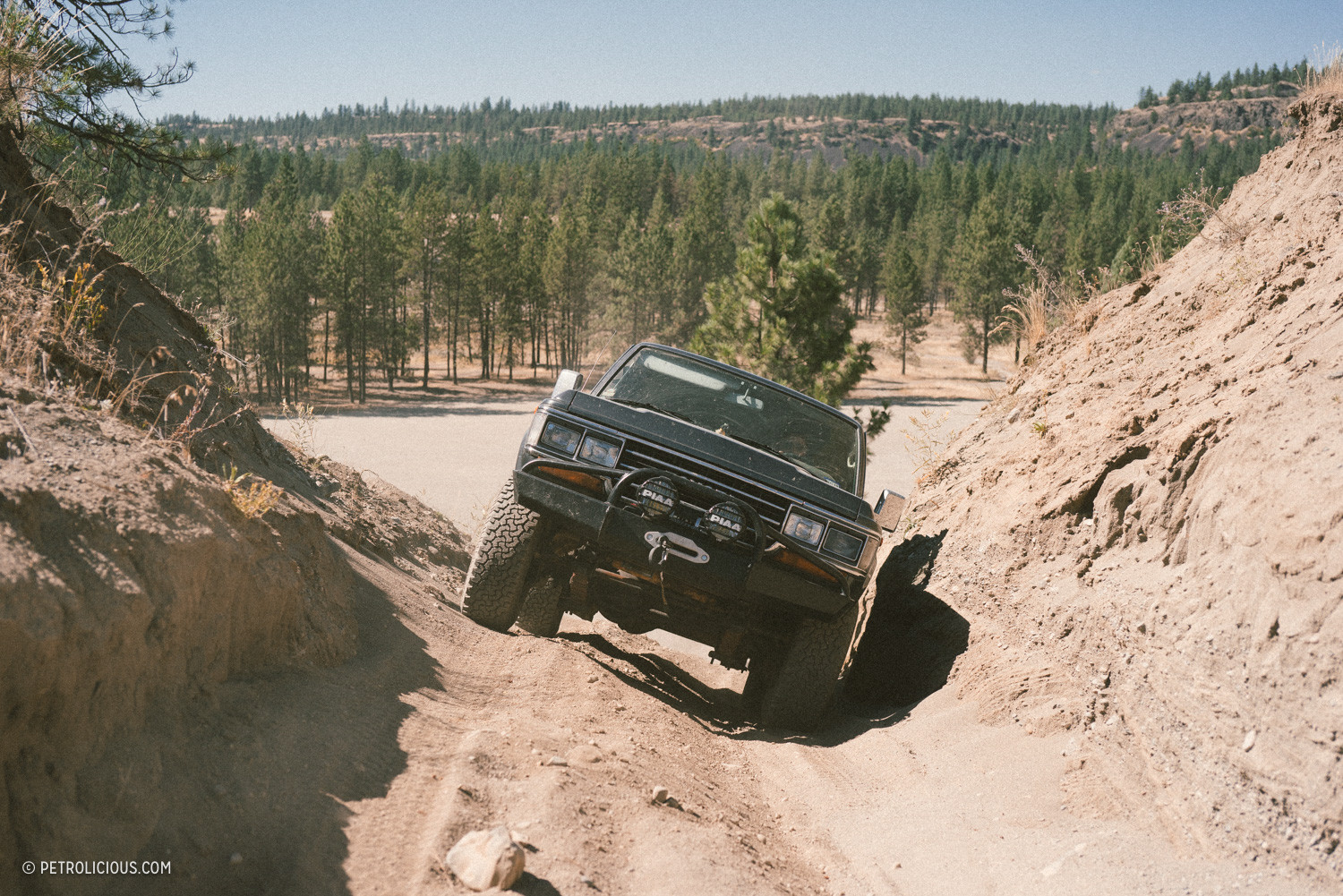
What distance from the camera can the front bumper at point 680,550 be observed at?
4918 mm

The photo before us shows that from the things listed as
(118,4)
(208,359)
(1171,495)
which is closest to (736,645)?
(1171,495)

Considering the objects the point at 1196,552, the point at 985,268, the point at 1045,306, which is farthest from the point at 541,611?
the point at 985,268

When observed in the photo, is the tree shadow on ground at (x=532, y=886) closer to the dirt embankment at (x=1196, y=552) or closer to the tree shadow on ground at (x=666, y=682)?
the dirt embankment at (x=1196, y=552)

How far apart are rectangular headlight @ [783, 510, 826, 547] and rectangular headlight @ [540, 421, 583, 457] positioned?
50.4 inches

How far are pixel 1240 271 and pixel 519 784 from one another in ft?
23.1

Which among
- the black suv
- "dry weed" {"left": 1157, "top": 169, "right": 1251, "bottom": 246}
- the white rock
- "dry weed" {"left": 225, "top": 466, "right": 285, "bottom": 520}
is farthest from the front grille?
"dry weed" {"left": 1157, "top": 169, "right": 1251, "bottom": 246}

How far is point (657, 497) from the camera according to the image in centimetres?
491

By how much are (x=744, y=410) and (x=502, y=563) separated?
1978 mm

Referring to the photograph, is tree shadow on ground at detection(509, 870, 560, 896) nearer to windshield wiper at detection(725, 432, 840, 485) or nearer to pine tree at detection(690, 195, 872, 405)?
windshield wiper at detection(725, 432, 840, 485)

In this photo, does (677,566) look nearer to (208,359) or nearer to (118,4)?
(208,359)

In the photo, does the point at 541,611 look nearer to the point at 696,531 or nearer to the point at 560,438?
the point at 560,438

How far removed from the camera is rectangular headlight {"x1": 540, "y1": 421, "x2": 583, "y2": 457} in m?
5.20

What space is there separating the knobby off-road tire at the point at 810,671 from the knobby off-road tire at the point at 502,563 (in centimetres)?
174

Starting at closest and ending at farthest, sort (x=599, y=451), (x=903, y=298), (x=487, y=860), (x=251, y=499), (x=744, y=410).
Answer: (x=487, y=860) → (x=251, y=499) → (x=599, y=451) → (x=744, y=410) → (x=903, y=298)
